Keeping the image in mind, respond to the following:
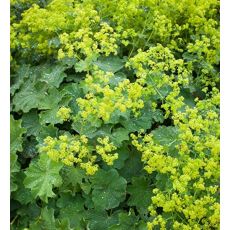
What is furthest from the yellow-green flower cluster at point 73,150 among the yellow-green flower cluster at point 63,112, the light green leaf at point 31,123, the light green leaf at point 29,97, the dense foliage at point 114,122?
the light green leaf at point 29,97

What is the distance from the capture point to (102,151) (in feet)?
8.15

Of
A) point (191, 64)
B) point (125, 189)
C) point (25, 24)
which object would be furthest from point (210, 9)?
point (125, 189)

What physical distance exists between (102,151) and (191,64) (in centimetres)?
102

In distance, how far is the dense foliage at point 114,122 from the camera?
2459 mm

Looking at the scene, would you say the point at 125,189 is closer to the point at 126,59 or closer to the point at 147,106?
the point at 147,106

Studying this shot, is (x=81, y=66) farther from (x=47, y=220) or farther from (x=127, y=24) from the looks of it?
(x=47, y=220)

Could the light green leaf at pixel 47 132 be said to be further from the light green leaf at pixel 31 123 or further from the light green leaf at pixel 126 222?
the light green leaf at pixel 126 222

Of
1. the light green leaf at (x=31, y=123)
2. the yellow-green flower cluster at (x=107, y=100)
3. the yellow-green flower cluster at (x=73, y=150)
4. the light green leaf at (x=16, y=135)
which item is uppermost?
the yellow-green flower cluster at (x=107, y=100)

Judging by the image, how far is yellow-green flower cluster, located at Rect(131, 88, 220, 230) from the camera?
2.31 meters

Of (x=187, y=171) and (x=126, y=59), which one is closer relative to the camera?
(x=187, y=171)

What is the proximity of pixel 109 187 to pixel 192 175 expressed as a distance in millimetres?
560

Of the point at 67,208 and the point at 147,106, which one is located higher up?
the point at 147,106

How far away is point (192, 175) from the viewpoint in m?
2.35
